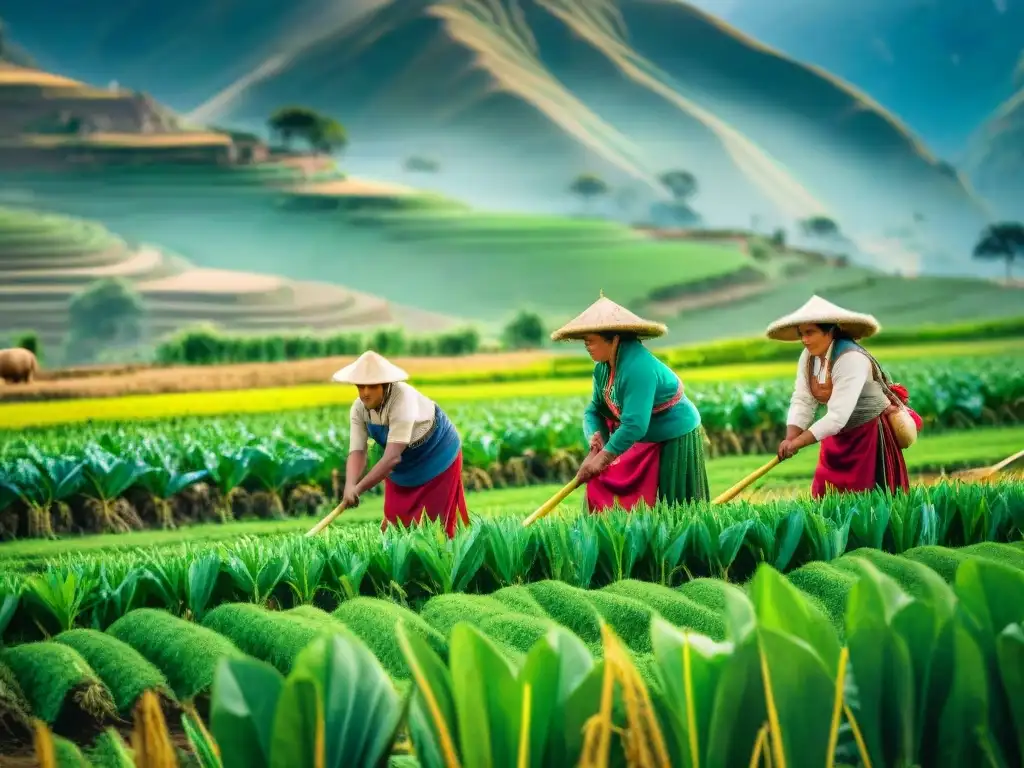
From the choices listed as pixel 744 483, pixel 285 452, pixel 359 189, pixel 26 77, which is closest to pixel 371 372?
pixel 744 483

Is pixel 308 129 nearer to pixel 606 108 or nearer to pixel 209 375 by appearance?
pixel 606 108

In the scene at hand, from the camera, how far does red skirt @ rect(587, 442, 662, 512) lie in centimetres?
595

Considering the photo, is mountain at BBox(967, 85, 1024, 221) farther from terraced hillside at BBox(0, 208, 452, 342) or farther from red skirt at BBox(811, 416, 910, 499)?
red skirt at BBox(811, 416, 910, 499)

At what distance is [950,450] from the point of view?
11.9 meters

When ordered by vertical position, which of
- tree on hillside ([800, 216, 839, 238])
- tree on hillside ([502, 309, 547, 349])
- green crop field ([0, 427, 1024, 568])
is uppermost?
tree on hillside ([800, 216, 839, 238])

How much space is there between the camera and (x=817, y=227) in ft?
125

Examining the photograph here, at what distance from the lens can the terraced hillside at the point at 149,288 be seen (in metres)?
27.3

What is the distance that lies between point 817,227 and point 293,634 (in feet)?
118

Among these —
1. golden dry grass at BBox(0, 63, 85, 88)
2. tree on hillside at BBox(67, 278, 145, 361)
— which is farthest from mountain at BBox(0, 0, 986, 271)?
tree on hillside at BBox(67, 278, 145, 361)

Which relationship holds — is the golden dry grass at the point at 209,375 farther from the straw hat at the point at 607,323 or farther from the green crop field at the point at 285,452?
the straw hat at the point at 607,323

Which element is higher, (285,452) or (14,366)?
(14,366)

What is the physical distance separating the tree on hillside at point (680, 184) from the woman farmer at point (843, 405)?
36.9 meters

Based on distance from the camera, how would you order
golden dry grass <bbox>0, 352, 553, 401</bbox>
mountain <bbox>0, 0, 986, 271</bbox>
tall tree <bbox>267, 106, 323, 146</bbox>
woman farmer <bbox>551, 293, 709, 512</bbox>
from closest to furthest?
woman farmer <bbox>551, 293, 709, 512</bbox> → golden dry grass <bbox>0, 352, 553, 401</bbox> → tall tree <bbox>267, 106, 323, 146</bbox> → mountain <bbox>0, 0, 986, 271</bbox>

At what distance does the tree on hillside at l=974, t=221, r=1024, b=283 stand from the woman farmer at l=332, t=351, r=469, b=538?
33.1 metres
